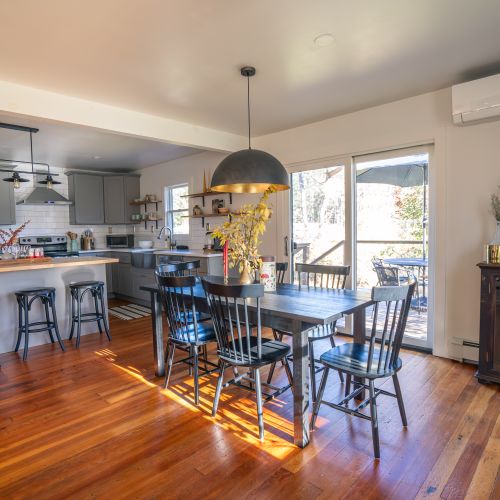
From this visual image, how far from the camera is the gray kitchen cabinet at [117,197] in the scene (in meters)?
6.96

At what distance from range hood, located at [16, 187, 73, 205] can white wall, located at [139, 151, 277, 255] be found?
159cm

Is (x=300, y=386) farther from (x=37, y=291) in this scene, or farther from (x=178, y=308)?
(x=37, y=291)

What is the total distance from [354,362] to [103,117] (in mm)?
3222

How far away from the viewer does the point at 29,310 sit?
154 inches

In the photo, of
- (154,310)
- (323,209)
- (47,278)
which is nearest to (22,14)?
(154,310)

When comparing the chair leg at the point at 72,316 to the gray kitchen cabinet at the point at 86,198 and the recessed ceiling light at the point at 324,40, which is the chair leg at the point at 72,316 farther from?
the recessed ceiling light at the point at 324,40

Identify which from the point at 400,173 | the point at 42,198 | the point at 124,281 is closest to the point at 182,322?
the point at 400,173

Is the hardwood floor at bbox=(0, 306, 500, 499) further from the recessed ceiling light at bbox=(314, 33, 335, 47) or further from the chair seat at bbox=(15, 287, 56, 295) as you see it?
the recessed ceiling light at bbox=(314, 33, 335, 47)

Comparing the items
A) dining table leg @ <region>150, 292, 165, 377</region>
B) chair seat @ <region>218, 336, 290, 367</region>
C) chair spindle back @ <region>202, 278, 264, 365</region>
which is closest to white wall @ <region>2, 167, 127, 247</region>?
dining table leg @ <region>150, 292, 165, 377</region>

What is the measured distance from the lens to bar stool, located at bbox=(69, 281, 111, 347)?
4.10m

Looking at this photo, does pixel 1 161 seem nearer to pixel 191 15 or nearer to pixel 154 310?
pixel 154 310

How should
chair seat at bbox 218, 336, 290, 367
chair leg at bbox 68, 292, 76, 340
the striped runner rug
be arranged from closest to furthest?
chair seat at bbox 218, 336, 290, 367, chair leg at bbox 68, 292, 76, 340, the striped runner rug

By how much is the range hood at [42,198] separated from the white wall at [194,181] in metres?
1.59

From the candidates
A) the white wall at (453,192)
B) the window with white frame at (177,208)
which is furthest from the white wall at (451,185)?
the window with white frame at (177,208)
